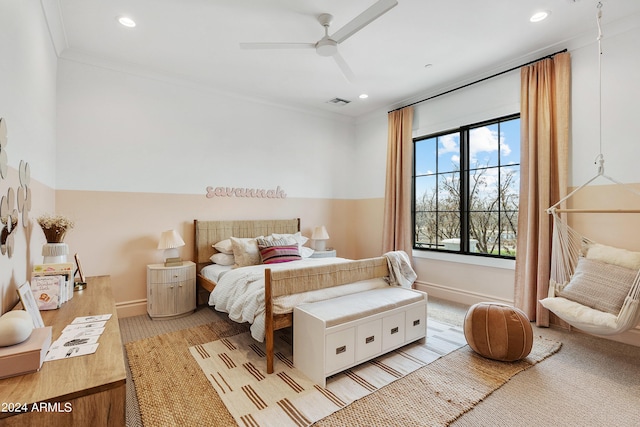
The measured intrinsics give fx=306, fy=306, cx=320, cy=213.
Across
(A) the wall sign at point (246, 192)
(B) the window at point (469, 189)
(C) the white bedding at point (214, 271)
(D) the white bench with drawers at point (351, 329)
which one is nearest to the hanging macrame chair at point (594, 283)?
(B) the window at point (469, 189)

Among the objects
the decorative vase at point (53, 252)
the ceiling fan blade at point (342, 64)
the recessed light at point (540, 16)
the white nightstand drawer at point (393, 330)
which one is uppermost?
the recessed light at point (540, 16)

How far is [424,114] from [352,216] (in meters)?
2.14

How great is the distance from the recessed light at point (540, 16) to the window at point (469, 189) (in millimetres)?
1150

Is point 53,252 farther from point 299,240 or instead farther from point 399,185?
point 399,185

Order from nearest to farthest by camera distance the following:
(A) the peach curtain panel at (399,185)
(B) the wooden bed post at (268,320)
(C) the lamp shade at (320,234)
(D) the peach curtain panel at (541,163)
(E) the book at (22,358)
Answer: (E) the book at (22,358)
(B) the wooden bed post at (268,320)
(D) the peach curtain panel at (541,163)
(A) the peach curtain panel at (399,185)
(C) the lamp shade at (320,234)

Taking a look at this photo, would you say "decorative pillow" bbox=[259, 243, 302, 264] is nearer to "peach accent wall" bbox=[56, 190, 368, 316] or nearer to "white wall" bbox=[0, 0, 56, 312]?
"peach accent wall" bbox=[56, 190, 368, 316]

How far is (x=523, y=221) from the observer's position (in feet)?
11.4

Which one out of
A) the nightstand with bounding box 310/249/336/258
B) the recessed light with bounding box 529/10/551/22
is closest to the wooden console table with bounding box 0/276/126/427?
the nightstand with bounding box 310/249/336/258

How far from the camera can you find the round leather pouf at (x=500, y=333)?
2.45m

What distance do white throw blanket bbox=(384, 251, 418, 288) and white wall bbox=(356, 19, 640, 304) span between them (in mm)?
1294

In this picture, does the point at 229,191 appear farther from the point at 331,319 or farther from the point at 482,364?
the point at 482,364

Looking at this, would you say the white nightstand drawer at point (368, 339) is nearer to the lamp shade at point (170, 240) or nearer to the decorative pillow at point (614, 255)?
the decorative pillow at point (614, 255)

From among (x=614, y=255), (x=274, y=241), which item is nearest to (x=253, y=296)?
(x=274, y=241)

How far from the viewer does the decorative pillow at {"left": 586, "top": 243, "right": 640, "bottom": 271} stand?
2535 millimetres
